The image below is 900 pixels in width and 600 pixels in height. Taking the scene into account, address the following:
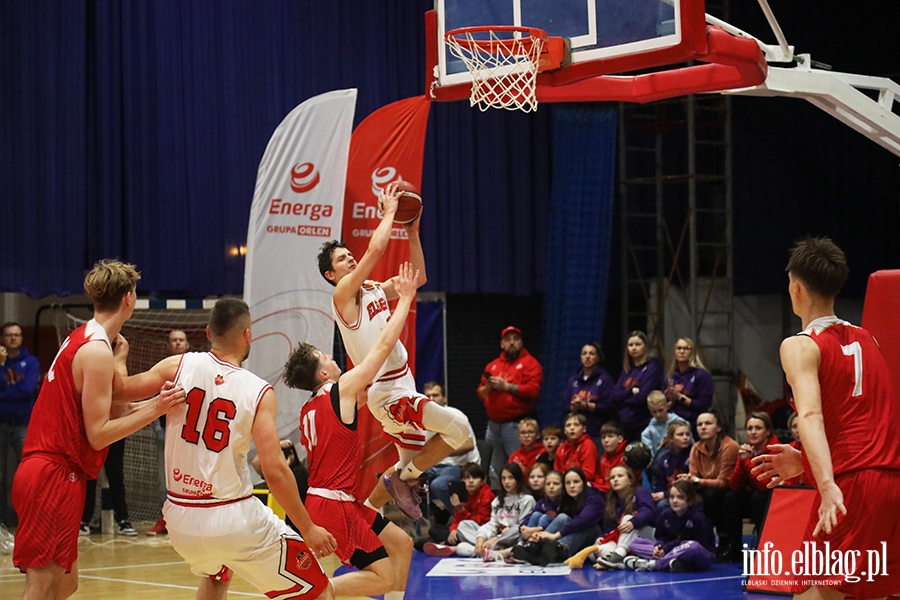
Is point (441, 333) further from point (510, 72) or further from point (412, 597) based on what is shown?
point (510, 72)

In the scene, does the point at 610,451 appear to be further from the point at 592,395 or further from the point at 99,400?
the point at 99,400

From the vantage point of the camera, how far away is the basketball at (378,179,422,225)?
713 cm

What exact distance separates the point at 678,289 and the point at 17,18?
30.8 ft

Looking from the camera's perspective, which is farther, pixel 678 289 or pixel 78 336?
pixel 678 289

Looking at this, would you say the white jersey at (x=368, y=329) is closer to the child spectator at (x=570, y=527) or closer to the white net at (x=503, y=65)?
the white net at (x=503, y=65)

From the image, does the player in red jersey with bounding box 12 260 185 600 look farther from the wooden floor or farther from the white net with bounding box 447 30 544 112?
the wooden floor

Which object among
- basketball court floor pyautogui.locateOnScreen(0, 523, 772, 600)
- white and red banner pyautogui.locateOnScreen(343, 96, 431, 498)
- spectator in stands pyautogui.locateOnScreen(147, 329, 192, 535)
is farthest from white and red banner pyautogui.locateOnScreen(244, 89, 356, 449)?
basketball court floor pyautogui.locateOnScreen(0, 523, 772, 600)

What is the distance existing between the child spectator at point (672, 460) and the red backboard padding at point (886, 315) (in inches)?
167

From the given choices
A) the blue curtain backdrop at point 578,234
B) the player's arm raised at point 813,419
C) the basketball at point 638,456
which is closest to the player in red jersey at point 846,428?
the player's arm raised at point 813,419

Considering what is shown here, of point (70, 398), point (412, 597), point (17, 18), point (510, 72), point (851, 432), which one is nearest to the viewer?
point (851, 432)

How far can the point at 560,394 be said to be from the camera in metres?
15.6

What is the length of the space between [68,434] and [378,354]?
155 cm

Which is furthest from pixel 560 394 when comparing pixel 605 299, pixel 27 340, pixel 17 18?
pixel 17 18

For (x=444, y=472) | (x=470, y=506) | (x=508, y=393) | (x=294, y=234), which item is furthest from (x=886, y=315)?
(x=294, y=234)
